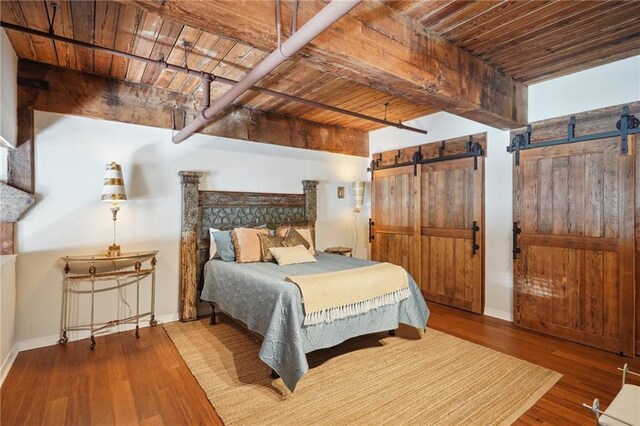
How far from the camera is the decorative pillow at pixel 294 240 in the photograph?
377 cm

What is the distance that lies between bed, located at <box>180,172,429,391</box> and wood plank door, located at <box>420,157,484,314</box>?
4.16 ft

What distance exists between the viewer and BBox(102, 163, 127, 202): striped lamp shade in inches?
124

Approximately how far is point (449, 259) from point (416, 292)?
4.63ft

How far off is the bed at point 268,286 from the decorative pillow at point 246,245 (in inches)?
4.9

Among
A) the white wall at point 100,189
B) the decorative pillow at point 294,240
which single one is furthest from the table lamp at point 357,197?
the decorative pillow at point 294,240

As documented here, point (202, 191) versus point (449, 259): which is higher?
point (202, 191)

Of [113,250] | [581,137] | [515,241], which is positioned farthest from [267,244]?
[581,137]

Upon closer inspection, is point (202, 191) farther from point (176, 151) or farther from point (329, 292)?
point (329, 292)

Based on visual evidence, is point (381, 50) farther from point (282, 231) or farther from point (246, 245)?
point (282, 231)

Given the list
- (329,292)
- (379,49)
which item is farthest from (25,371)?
(379,49)

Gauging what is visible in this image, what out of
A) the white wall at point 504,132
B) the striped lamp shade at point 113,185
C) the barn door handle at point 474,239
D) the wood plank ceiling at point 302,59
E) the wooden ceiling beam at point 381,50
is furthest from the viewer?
the barn door handle at point 474,239

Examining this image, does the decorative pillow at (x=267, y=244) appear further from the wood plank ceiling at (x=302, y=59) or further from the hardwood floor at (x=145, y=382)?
the wood plank ceiling at (x=302, y=59)

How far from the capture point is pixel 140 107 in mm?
3578

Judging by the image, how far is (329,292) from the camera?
2572 millimetres
